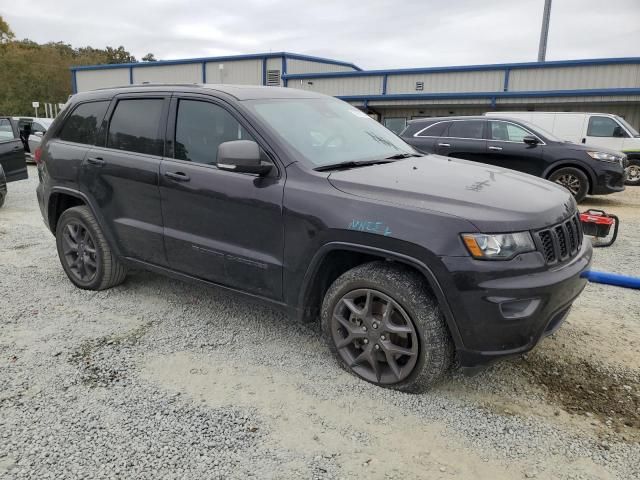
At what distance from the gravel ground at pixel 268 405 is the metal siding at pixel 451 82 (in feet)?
64.3

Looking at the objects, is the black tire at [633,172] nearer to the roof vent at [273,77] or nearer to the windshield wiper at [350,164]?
the windshield wiper at [350,164]

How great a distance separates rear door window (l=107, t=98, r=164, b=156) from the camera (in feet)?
12.9

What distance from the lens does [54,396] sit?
9.78 ft

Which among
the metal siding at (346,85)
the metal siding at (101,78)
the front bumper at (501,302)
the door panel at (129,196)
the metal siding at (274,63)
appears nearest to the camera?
the front bumper at (501,302)

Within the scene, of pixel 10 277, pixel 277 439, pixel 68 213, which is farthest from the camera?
pixel 10 277

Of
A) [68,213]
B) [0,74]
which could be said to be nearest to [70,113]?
[68,213]

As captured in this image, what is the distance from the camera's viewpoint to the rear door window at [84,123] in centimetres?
438

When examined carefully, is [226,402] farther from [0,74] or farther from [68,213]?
[0,74]

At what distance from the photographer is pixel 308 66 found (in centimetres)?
2947

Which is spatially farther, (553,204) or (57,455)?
(553,204)

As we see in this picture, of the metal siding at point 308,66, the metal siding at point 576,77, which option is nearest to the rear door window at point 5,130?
the metal siding at point 576,77

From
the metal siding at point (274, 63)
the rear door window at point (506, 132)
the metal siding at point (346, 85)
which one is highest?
the metal siding at point (274, 63)

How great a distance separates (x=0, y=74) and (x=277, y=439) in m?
53.3

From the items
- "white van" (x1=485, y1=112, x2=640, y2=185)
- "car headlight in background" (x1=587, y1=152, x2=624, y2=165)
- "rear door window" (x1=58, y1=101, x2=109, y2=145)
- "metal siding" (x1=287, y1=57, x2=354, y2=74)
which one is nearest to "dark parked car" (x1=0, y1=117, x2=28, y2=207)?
"rear door window" (x1=58, y1=101, x2=109, y2=145)
